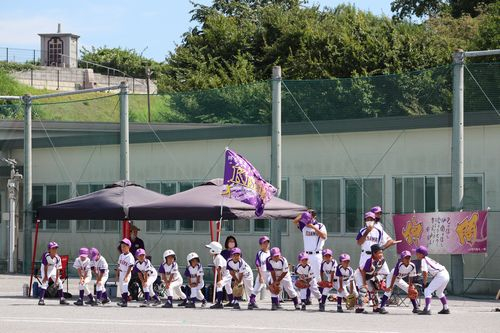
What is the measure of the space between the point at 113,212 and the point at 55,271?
177 cm

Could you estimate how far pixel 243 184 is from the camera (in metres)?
22.5

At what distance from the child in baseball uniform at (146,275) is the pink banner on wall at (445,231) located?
6133mm

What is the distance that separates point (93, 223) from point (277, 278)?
14.4 metres

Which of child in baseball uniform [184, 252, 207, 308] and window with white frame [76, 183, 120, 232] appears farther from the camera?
window with white frame [76, 183, 120, 232]

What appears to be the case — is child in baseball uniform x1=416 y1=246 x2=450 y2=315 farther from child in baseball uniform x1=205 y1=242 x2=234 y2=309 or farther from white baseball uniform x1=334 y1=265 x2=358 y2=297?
child in baseball uniform x1=205 y1=242 x2=234 y2=309

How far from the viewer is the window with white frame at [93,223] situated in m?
33.9

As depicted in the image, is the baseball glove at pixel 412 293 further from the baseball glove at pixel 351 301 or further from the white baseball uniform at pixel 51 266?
the white baseball uniform at pixel 51 266

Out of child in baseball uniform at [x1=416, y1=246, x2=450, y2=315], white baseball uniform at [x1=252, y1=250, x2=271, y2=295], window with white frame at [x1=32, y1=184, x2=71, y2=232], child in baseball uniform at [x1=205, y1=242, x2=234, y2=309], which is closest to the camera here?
child in baseball uniform at [x1=416, y1=246, x2=450, y2=315]

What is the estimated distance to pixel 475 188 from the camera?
2561cm

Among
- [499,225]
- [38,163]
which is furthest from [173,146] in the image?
[499,225]

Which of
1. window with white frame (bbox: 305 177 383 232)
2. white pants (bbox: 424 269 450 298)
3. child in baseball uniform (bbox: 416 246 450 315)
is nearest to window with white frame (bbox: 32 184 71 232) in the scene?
window with white frame (bbox: 305 177 383 232)

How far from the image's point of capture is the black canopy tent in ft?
74.3

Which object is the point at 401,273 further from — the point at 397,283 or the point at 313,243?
the point at 313,243

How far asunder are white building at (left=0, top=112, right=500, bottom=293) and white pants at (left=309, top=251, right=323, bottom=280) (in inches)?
174
